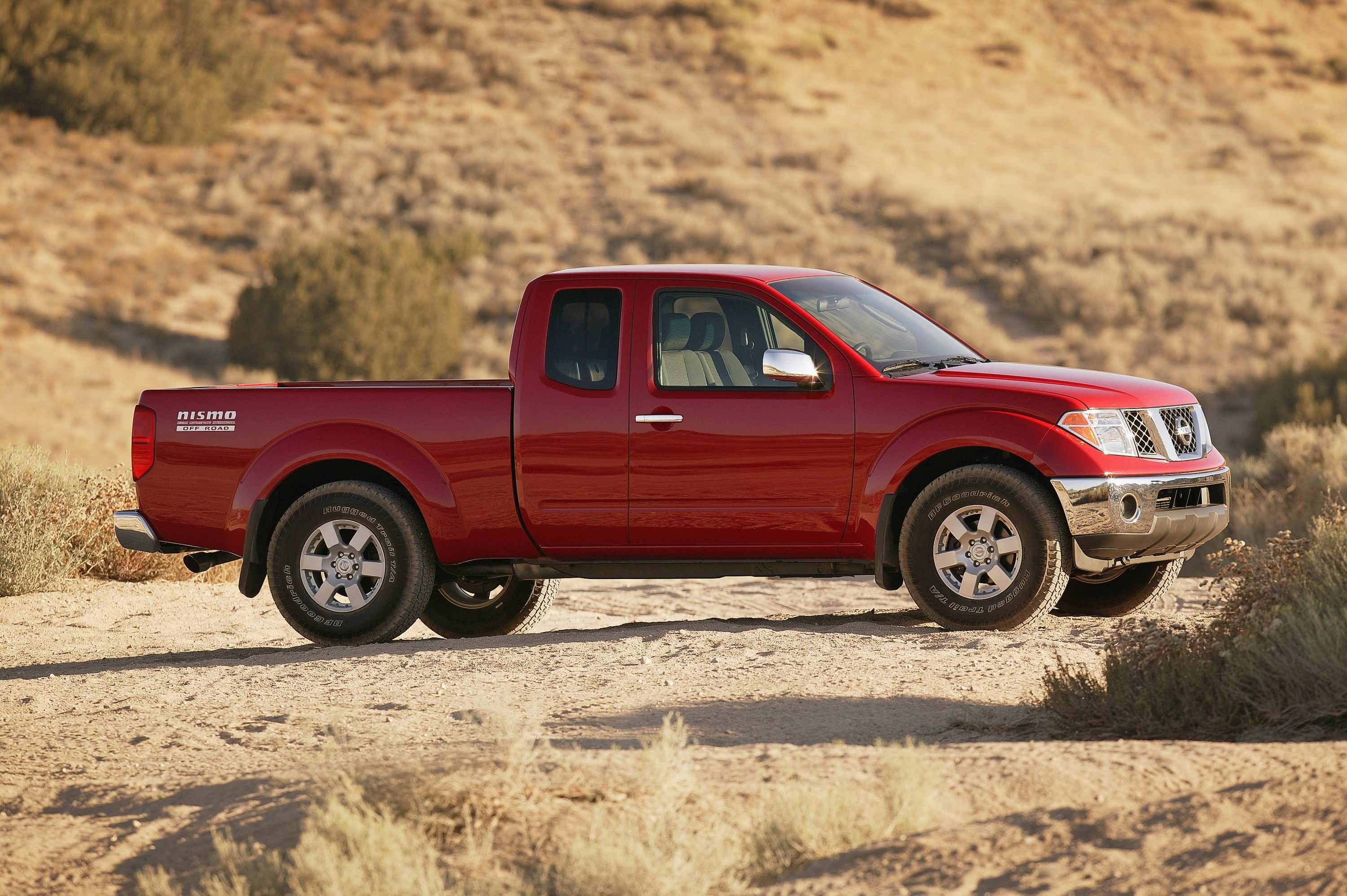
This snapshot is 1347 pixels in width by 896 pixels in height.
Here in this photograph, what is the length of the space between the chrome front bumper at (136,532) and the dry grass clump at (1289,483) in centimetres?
842

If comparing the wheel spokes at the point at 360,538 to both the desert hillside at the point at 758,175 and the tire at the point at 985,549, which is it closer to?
the tire at the point at 985,549

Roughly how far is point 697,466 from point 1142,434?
226cm

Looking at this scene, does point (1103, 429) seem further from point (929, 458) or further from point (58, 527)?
point (58, 527)

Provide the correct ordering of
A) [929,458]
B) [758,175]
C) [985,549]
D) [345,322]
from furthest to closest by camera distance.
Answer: [758,175] → [345,322] → [929,458] → [985,549]

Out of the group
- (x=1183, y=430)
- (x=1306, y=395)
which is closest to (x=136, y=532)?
(x=1183, y=430)

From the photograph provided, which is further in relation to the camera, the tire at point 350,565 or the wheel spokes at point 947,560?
the tire at point 350,565

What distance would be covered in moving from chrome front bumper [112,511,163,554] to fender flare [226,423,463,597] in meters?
0.50

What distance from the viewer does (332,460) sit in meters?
8.53

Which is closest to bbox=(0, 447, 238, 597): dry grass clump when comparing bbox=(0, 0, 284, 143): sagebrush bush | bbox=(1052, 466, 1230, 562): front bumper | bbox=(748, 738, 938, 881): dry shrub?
bbox=(1052, 466, 1230, 562): front bumper

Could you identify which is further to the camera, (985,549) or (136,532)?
(136,532)

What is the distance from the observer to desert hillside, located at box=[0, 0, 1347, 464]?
30.8 m

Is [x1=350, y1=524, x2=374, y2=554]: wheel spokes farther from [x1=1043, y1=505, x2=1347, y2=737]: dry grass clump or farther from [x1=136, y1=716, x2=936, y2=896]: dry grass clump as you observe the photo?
[x1=1043, y1=505, x2=1347, y2=737]: dry grass clump

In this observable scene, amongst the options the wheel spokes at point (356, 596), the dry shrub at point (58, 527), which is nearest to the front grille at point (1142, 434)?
the wheel spokes at point (356, 596)

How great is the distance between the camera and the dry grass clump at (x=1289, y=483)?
13.4m
